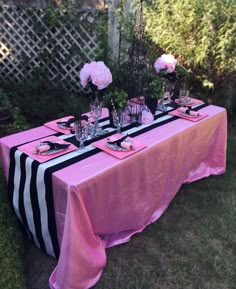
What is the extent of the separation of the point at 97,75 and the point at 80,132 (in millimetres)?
328

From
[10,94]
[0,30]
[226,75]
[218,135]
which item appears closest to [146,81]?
[218,135]

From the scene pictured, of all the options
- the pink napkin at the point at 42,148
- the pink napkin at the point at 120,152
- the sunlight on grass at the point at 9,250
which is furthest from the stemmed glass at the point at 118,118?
the sunlight on grass at the point at 9,250

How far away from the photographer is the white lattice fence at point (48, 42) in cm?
360

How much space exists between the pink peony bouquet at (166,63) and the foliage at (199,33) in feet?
3.53

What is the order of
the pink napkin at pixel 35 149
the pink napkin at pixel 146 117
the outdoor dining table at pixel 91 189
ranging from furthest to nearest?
the pink napkin at pixel 146 117 → the pink napkin at pixel 35 149 → the outdoor dining table at pixel 91 189

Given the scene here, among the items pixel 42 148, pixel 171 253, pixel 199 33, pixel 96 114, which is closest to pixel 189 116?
pixel 96 114

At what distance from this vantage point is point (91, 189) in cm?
142

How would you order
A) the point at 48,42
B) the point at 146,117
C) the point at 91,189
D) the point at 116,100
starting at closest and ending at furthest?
the point at 91,189 → the point at 116,100 → the point at 146,117 → the point at 48,42

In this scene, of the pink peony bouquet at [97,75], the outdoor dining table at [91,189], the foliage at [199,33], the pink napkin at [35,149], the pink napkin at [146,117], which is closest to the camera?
the outdoor dining table at [91,189]

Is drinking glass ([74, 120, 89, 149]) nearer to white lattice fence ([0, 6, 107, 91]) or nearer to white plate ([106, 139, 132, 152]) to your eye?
white plate ([106, 139, 132, 152])

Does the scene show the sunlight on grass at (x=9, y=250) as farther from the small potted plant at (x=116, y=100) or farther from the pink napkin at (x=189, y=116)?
the pink napkin at (x=189, y=116)

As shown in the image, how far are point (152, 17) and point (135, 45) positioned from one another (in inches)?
65.2

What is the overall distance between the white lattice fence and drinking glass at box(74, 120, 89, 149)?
2.31 metres

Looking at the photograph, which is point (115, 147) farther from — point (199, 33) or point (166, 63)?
point (199, 33)
